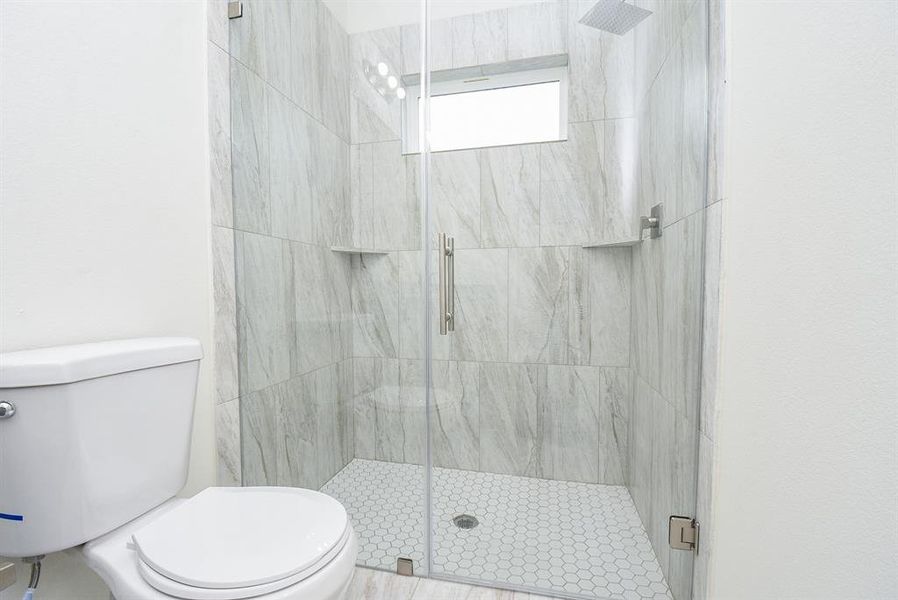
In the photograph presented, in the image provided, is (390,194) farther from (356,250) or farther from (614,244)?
(614,244)

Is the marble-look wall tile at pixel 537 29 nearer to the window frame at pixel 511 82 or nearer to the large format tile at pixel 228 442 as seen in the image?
the window frame at pixel 511 82

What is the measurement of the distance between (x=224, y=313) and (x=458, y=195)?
100 centimetres

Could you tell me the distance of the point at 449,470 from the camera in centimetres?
164

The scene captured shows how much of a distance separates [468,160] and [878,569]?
1601mm

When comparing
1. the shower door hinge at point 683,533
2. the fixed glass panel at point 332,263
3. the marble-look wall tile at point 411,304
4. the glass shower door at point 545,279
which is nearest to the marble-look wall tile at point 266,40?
the fixed glass panel at point 332,263

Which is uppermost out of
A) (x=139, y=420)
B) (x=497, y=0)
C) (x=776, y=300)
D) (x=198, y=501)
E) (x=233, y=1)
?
(x=497, y=0)

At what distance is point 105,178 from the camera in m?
0.98

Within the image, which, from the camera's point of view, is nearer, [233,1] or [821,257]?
[821,257]

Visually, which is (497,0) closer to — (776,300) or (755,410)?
(776,300)

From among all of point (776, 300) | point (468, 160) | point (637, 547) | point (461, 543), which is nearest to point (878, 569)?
point (776, 300)

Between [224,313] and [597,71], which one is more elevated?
[597,71]

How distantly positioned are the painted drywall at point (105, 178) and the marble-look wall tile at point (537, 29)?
1.19m

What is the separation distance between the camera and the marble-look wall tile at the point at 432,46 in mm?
1434

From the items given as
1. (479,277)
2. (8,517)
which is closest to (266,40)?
(479,277)
